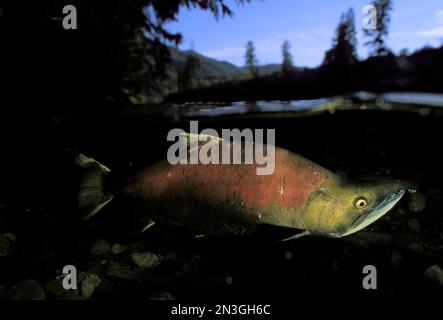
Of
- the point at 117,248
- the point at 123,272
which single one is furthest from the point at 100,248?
the point at 123,272

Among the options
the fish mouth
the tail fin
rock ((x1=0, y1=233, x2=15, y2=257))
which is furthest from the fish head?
rock ((x1=0, y1=233, x2=15, y2=257))

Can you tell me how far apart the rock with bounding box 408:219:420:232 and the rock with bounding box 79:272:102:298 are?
472 cm

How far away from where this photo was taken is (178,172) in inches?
107

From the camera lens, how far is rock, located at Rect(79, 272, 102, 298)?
123 inches

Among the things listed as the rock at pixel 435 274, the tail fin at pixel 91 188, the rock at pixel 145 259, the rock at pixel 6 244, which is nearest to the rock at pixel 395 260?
the rock at pixel 435 274

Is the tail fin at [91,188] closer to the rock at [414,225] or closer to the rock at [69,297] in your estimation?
the rock at [69,297]

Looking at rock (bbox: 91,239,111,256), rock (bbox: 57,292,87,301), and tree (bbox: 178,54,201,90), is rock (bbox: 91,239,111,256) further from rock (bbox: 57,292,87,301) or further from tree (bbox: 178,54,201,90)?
tree (bbox: 178,54,201,90)

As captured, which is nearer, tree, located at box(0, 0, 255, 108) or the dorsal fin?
the dorsal fin

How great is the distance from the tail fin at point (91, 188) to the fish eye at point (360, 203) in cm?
244

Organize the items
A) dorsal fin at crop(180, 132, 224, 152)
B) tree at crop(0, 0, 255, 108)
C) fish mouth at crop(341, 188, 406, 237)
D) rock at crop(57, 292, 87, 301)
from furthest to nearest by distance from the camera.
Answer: tree at crop(0, 0, 255, 108) → rock at crop(57, 292, 87, 301) → dorsal fin at crop(180, 132, 224, 152) → fish mouth at crop(341, 188, 406, 237)

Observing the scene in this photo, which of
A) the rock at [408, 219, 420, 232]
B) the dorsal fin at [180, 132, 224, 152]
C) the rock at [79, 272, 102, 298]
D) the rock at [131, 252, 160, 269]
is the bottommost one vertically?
the rock at [79, 272, 102, 298]

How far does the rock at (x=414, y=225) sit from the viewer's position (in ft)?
14.5

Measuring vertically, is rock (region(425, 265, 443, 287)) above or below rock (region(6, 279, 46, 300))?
above
